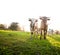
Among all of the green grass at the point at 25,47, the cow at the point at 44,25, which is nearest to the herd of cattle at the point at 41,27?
the cow at the point at 44,25

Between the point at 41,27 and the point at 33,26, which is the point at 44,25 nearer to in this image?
the point at 41,27

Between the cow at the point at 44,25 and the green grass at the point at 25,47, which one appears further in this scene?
the cow at the point at 44,25

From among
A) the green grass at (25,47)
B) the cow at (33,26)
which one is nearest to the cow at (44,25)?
the cow at (33,26)

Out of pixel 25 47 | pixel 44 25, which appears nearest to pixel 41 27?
pixel 44 25

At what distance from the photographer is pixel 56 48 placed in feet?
76.7

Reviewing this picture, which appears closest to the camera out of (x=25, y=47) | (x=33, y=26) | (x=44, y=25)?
(x=25, y=47)

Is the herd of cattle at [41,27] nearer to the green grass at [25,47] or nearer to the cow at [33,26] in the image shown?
the cow at [33,26]

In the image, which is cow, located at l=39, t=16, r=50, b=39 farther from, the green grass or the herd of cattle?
the green grass

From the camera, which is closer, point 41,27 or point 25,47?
point 25,47

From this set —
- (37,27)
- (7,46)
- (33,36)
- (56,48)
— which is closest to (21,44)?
(7,46)

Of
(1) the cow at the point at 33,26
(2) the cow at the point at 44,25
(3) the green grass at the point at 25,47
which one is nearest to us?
(3) the green grass at the point at 25,47

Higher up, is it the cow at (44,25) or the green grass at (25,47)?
the cow at (44,25)

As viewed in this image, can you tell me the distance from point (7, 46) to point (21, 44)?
4.87ft

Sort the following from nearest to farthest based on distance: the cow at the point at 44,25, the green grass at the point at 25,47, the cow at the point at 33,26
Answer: the green grass at the point at 25,47 → the cow at the point at 44,25 → the cow at the point at 33,26
